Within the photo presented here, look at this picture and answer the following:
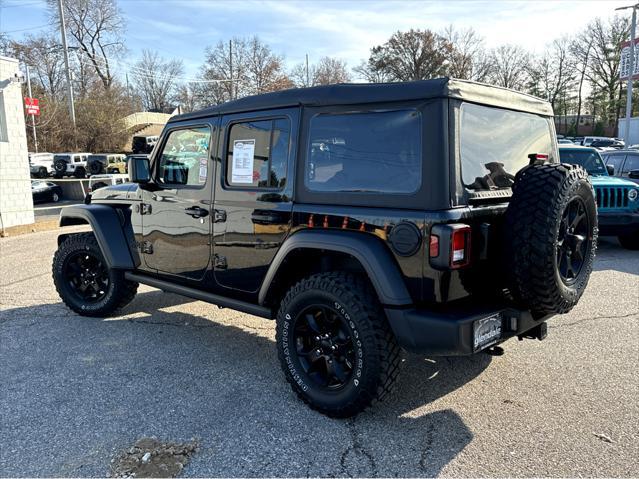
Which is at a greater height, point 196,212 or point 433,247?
point 196,212

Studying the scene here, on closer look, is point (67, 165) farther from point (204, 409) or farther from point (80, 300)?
point (204, 409)

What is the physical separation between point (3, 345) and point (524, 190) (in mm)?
4512

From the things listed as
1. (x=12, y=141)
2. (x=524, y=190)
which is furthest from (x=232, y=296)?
(x=12, y=141)

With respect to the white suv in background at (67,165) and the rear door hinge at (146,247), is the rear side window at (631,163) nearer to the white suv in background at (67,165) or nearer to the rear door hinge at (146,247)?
the rear door hinge at (146,247)

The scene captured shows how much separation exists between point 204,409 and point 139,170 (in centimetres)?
224

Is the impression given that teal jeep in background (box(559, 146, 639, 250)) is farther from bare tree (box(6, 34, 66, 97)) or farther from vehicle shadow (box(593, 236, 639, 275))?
bare tree (box(6, 34, 66, 97))

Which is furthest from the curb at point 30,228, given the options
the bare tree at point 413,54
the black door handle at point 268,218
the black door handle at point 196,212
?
the bare tree at point 413,54

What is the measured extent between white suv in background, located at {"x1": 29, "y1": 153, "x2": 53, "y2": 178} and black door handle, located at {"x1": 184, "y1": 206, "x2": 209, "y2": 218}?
31.2m

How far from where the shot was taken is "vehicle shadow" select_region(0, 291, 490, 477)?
9.05 feet

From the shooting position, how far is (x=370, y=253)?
294 centimetres

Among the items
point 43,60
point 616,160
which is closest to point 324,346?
point 616,160

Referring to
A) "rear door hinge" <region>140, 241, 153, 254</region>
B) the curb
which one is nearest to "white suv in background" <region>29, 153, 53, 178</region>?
the curb

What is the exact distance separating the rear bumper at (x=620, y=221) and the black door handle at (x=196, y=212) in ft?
21.8

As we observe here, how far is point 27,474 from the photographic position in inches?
104
